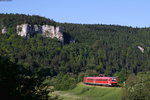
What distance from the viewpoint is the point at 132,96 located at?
4906 centimetres

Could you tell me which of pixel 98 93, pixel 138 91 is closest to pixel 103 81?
pixel 98 93

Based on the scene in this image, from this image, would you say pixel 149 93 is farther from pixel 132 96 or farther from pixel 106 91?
pixel 106 91

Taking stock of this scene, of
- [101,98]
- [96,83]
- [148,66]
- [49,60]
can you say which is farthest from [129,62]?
[101,98]

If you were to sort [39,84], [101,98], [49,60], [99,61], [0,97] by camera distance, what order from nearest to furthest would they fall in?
[0,97]
[39,84]
[101,98]
[49,60]
[99,61]

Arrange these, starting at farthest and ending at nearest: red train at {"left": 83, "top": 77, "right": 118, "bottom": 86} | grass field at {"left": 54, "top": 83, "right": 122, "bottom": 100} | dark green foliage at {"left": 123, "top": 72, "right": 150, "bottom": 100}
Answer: red train at {"left": 83, "top": 77, "right": 118, "bottom": 86}
grass field at {"left": 54, "top": 83, "right": 122, "bottom": 100}
dark green foliage at {"left": 123, "top": 72, "right": 150, "bottom": 100}

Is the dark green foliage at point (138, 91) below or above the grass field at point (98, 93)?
above

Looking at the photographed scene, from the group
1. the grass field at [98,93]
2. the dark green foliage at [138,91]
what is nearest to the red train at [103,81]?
the grass field at [98,93]

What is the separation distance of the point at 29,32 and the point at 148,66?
67.4 m

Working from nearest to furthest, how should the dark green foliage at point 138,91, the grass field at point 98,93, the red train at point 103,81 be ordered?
1. the dark green foliage at point 138,91
2. the grass field at point 98,93
3. the red train at point 103,81

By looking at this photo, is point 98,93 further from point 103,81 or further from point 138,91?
point 138,91

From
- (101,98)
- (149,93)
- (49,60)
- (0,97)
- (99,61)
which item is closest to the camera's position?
(0,97)

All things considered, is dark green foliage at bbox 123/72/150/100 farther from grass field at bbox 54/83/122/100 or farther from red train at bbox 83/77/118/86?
red train at bbox 83/77/118/86

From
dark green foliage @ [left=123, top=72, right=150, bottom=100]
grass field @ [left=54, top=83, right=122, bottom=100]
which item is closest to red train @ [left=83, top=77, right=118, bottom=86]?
grass field @ [left=54, top=83, right=122, bottom=100]

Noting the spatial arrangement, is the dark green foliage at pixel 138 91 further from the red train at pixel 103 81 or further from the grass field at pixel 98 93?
the red train at pixel 103 81
